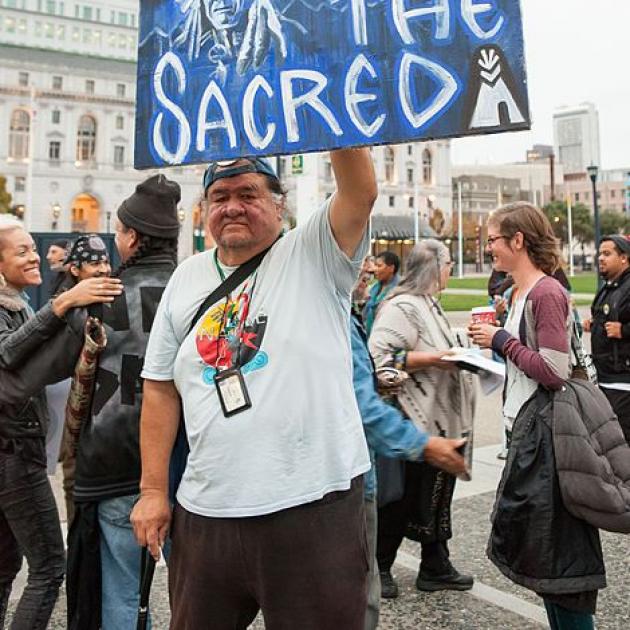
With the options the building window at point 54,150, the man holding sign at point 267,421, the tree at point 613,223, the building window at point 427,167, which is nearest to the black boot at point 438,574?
the man holding sign at point 267,421

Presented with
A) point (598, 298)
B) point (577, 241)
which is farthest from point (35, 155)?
point (598, 298)

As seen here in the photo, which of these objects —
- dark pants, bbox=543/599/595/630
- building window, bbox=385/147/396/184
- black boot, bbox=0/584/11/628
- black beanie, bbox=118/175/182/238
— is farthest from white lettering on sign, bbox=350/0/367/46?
building window, bbox=385/147/396/184

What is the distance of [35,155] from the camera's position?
7088cm

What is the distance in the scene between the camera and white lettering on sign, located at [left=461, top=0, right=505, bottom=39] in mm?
1648

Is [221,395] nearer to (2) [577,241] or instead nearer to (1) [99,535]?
(1) [99,535]

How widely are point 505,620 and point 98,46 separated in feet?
297

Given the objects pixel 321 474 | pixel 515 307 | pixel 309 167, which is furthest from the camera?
pixel 309 167

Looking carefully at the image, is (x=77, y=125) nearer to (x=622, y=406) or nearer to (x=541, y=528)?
(x=622, y=406)

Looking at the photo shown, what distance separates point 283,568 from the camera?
1.85 meters

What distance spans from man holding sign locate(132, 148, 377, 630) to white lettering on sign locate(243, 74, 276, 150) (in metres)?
0.13

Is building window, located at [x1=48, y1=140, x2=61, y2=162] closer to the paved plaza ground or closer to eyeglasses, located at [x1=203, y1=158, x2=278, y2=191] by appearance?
the paved plaza ground

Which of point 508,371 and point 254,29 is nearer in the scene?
point 254,29

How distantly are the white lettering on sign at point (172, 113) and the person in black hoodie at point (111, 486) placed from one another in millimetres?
748

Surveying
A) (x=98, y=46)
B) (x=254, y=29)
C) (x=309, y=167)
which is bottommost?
(x=254, y=29)
